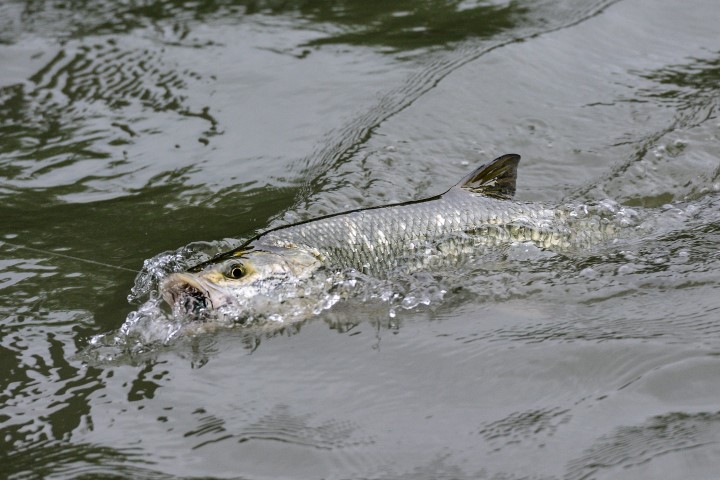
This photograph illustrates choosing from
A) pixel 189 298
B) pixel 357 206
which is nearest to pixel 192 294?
pixel 189 298

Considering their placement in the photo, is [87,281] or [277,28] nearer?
[87,281]

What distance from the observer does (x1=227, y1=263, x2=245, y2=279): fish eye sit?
5.29m

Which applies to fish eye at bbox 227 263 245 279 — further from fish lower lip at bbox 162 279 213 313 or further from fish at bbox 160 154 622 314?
fish lower lip at bbox 162 279 213 313

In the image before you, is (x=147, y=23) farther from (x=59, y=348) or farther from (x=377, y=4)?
(x=59, y=348)

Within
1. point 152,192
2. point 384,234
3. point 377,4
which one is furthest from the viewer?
point 377,4

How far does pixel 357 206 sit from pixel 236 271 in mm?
1733

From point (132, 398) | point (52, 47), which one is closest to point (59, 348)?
point (132, 398)

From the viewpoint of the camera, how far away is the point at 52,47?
9484mm

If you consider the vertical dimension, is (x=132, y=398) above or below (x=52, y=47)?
below

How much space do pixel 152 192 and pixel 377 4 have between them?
417cm

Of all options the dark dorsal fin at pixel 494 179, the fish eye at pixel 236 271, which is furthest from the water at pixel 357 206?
the dark dorsal fin at pixel 494 179

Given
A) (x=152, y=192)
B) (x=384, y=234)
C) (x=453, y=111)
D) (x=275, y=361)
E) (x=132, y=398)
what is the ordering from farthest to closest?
(x=453, y=111) → (x=152, y=192) → (x=384, y=234) → (x=275, y=361) → (x=132, y=398)

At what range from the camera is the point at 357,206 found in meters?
6.86

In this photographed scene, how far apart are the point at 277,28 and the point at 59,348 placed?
17.5 ft
